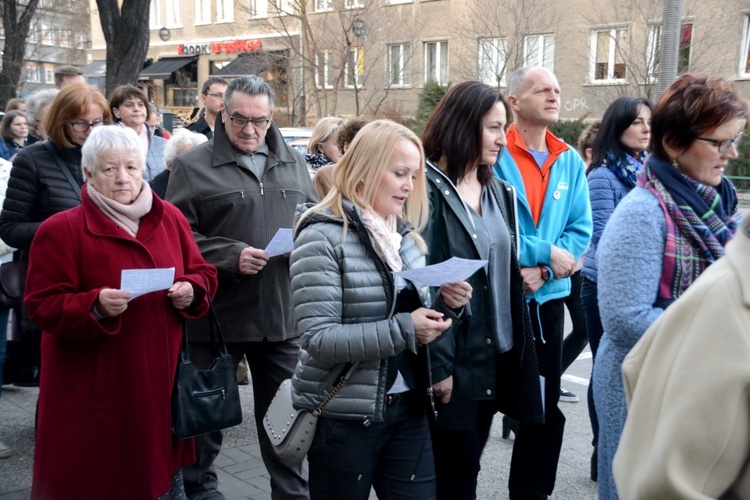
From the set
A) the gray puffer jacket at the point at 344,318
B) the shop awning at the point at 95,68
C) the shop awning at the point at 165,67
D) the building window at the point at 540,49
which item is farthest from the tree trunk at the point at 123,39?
the shop awning at the point at 95,68

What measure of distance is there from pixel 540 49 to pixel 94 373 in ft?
91.0

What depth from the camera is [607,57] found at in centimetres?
2733

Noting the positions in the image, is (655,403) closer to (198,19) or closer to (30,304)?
(30,304)

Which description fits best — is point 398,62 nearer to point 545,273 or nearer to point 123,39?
point 123,39

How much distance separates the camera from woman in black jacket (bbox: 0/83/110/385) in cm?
427

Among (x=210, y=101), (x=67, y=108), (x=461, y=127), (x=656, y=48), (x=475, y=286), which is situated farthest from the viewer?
(x=656, y=48)

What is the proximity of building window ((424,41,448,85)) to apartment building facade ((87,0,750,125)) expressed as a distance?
4cm

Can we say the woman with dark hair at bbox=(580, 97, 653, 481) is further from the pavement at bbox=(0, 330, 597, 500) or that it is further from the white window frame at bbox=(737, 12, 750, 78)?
the white window frame at bbox=(737, 12, 750, 78)

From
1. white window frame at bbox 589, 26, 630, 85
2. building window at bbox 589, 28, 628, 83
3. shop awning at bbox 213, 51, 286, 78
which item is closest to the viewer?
white window frame at bbox 589, 26, 630, 85

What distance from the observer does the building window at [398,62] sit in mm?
31922

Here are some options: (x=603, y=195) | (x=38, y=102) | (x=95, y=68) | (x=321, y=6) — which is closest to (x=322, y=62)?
(x=321, y=6)

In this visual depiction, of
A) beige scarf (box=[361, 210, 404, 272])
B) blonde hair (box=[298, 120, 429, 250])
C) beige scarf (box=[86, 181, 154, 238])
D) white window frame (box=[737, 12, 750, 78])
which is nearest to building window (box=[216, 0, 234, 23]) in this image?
white window frame (box=[737, 12, 750, 78])

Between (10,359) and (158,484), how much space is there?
2.46m

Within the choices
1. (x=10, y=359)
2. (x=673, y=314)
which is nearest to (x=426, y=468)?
(x=673, y=314)
